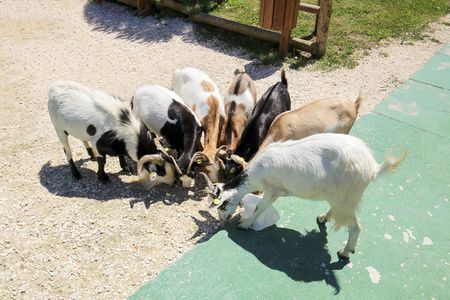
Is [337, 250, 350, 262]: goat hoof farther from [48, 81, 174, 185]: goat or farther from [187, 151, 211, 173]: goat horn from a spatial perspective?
[48, 81, 174, 185]: goat

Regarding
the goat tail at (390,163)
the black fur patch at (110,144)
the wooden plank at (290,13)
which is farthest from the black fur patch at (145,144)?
the wooden plank at (290,13)

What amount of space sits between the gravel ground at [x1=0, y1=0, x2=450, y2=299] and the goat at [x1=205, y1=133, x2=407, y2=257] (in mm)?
1147

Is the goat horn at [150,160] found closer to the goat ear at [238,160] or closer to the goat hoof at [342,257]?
the goat ear at [238,160]

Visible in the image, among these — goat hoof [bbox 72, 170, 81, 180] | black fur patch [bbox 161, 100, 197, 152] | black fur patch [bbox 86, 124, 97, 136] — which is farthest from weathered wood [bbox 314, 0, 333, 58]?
goat hoof [bbox 72, 170, 81, 180]

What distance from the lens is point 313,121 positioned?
538 cm

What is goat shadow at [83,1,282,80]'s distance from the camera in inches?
397

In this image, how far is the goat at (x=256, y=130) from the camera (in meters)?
5.31

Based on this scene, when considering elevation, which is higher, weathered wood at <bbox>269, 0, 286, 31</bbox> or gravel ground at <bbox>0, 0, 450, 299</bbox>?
weathered wood at <bbox>269, 0, 286, 31</bbox>

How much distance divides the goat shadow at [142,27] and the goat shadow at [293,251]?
5.49m

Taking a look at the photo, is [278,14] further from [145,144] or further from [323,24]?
[145,144]

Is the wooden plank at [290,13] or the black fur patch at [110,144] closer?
the black fur patch at [110,144]

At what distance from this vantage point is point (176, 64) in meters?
9.00

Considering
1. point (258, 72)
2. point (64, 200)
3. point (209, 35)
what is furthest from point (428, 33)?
point (64, 200)

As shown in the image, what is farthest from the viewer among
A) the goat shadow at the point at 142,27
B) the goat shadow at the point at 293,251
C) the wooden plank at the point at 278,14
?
the goat shadow at the point at 142,27
